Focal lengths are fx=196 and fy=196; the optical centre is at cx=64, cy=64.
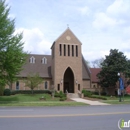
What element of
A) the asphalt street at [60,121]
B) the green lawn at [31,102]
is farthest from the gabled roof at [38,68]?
the asphalt street at [60,121]

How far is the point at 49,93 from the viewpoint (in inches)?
1565

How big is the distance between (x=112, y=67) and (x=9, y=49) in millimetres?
24733

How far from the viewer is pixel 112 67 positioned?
42531mm

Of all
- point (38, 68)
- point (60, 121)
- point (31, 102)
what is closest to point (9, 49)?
point (31, 102)

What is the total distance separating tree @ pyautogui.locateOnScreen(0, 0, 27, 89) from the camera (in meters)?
25.0

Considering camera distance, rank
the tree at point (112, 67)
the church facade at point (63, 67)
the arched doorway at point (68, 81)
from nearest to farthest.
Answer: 1. the church facade at point (63, 67)
2. the tree at point (112, 67)
3. the arched doorway at point (68, 81)

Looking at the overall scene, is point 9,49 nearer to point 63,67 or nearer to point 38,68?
point 63,67

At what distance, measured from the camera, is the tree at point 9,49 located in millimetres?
24953

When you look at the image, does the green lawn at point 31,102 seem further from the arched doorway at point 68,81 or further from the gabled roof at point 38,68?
the arched doorway at point 68,81

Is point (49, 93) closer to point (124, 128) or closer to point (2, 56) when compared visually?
point (2, 56)

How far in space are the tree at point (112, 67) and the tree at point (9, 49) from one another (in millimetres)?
→ 22543

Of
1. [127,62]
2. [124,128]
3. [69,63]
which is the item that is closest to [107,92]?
[127,62]

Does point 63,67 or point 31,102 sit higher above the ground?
point 63,67

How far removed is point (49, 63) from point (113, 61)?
1543 centimetres
